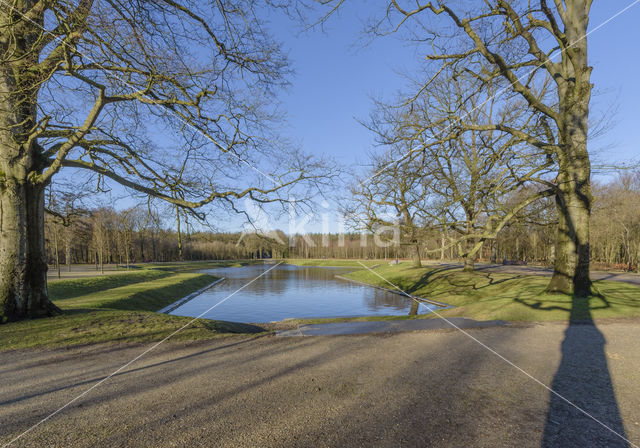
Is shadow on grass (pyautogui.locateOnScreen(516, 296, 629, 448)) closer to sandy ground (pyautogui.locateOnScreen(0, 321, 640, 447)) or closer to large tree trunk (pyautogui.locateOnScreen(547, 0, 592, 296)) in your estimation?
sandy ground (pyautogui.locateOnScreen(0, 321, 640, 447))

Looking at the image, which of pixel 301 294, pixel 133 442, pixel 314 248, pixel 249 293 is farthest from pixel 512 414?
pixel 314 248

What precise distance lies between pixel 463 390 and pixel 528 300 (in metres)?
8.58

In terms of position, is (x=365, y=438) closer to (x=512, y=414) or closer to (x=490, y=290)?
(x=512, y=414)

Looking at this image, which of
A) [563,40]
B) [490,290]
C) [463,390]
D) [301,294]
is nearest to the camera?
[463,390]

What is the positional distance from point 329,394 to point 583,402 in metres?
3.24

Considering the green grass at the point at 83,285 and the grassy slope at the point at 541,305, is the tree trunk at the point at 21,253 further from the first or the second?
the grassy slope at the point at 541,305

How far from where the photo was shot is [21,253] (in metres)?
8.45

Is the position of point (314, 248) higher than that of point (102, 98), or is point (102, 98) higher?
point (102, 98)

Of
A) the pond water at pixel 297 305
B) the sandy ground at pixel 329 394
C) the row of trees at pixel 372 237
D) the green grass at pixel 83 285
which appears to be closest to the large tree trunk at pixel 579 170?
the row of trees at pixel 372 237

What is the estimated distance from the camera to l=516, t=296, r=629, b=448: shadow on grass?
3.26 metres

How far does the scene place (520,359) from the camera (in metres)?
5.68

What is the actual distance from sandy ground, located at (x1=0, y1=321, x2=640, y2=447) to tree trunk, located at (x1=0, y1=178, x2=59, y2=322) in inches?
131

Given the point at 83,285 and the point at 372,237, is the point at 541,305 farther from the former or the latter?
the point at 372,237

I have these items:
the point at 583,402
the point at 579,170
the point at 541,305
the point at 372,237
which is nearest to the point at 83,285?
the point at 541,305
